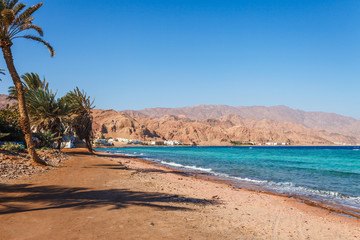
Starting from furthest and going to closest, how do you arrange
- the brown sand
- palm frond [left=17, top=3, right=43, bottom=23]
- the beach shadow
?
palm frond [left=17, top=3, right=43, bottom=23] < the beach shadow < the brown sand

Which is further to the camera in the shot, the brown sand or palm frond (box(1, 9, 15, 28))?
palm frond (box(1, 9, 15, 28))

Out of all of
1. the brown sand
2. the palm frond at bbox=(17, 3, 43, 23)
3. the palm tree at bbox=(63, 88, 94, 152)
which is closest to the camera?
the brown sand

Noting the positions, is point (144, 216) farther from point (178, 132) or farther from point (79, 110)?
point (178, 132)

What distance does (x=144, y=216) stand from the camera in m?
6.32

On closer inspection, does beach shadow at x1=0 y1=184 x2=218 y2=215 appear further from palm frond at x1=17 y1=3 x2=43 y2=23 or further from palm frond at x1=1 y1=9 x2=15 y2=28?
palm frond at x1=17 y1=3 x2=43 y2=23

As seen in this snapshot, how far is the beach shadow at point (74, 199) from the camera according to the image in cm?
→ 684

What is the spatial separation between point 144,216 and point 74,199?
287cm

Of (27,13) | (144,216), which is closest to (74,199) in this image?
(144,216)

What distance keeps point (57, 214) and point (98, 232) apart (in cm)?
175

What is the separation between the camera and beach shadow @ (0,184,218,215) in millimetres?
6840

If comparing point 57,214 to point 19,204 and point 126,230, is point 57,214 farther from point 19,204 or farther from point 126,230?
point 126,230

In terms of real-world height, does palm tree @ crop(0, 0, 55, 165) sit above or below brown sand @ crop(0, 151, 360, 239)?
above

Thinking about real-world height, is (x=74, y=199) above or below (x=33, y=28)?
below

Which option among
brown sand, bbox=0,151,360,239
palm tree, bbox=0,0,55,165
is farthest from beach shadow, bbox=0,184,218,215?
palm tree, bbox=0,0,55,165
